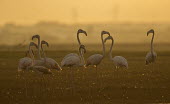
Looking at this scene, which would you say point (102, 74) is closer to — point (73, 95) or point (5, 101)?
point (73, 95)

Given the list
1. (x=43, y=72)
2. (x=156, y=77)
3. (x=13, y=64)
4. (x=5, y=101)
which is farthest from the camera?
(x=13, y=64)

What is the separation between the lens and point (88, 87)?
61.5ft

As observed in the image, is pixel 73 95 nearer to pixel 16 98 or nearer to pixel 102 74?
Answer: pixel 16 98

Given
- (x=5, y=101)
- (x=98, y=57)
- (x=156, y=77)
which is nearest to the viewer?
(x=5, y=101)

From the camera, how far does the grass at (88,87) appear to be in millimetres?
16500

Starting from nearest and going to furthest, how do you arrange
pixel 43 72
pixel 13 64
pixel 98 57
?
pixel 43 72 < pixel 98 57 < pixel 13 64

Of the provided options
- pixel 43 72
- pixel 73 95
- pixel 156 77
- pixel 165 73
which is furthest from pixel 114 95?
pixel 165 73

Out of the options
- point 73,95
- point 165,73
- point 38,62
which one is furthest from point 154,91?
point 165,73

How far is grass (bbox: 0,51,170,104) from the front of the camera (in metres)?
16.5

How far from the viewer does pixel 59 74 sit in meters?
22.5

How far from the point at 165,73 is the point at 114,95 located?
6.34 metres

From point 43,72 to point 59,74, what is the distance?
495cm

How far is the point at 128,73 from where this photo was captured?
74.9 feet

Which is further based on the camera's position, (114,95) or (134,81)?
(134,81)
